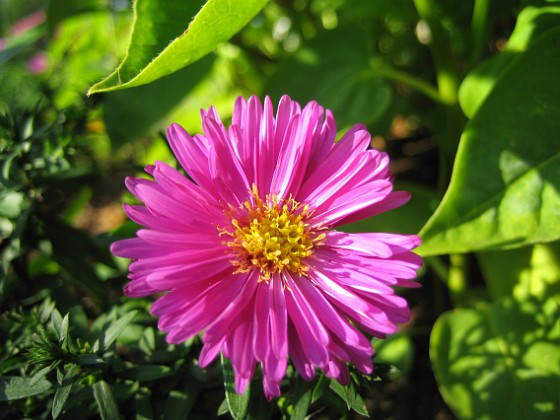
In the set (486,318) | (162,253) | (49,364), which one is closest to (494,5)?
(486,318)

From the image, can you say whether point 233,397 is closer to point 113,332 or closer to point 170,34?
point 113,332

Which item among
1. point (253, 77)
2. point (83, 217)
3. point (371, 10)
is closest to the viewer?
point (371, 10)

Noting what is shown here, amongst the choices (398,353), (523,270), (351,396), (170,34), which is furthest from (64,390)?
(523,270)

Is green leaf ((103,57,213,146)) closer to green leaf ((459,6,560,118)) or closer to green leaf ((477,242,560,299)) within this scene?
green leaf ((459,6,560,118))

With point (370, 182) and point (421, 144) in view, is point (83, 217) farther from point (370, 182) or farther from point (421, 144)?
point (370, 182)

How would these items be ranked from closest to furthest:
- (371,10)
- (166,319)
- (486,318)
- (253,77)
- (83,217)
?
(166,319) < (486,318) < (371,10) < (253,77) < (83,217)

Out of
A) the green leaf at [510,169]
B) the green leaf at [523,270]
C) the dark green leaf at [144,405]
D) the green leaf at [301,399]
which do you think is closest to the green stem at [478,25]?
the green leaf at [510,169]
